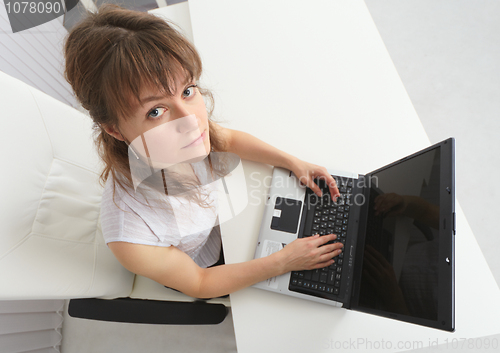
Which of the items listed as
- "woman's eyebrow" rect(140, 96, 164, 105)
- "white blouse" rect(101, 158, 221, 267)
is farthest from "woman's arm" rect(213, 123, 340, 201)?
"woman's eyebrow" rect(140, 96, 164, 105)

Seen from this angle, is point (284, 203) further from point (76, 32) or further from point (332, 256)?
point (76, 32)

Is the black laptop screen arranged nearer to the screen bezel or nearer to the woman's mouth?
the screen bezel

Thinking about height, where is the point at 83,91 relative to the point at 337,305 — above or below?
above

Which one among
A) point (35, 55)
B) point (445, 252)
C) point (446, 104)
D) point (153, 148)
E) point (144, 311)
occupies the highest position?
point (446, 104)

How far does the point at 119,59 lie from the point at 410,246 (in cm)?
70

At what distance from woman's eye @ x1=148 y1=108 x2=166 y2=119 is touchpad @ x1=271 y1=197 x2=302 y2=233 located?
1.35 ft

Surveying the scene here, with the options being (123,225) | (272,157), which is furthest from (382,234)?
(123,225)

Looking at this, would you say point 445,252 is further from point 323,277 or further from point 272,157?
point 272,157

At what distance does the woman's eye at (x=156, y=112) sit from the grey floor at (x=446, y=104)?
107cm

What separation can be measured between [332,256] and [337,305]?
0.38ft

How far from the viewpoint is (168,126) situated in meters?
0.61

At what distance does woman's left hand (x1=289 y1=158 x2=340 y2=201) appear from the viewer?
83cm

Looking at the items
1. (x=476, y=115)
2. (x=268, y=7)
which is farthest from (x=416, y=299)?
(x=476, y=115)

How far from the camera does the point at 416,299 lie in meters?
0.58
